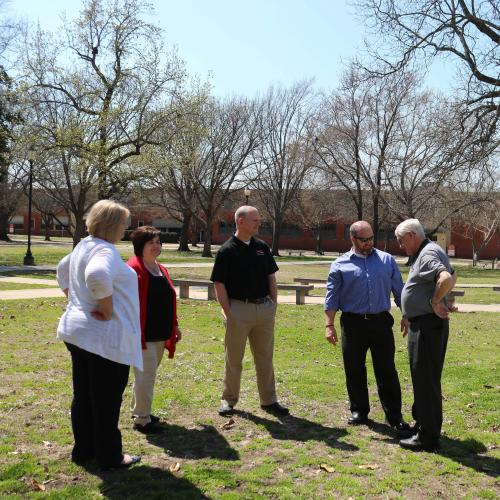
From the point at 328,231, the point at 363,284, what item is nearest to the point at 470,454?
the point at 363,284

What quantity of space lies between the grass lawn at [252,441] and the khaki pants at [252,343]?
0.77 ft

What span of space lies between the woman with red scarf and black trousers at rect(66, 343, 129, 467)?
2.84 ft

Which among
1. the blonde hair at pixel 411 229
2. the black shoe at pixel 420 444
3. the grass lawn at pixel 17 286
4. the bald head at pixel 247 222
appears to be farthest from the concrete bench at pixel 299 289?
the black shoe at pixel 420 444

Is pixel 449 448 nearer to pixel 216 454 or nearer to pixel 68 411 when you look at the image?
pixel 216 454

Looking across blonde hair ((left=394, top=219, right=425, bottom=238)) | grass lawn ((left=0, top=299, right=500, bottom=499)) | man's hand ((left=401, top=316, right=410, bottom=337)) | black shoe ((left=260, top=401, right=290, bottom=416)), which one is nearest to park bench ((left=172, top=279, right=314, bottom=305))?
grass lawn ((left=0, top=299, right=500, bottom=499))

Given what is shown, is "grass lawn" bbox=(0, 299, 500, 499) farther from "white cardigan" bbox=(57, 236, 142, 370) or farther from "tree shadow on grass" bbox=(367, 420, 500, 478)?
"white cardigan" bbox=(57, 236, 142, 370)

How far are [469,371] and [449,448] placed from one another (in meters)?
3.10

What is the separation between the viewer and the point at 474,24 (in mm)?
19547

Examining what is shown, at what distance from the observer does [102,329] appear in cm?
410

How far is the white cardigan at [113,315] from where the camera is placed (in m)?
4.07

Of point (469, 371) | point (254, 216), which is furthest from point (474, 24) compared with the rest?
point (254, 216)

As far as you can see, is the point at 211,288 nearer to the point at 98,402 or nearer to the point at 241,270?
the point at 241,270

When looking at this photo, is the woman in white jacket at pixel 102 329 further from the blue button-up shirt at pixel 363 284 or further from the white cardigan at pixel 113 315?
the blue button-up shirt at pixel 363 284

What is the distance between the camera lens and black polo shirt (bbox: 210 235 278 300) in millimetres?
5754
